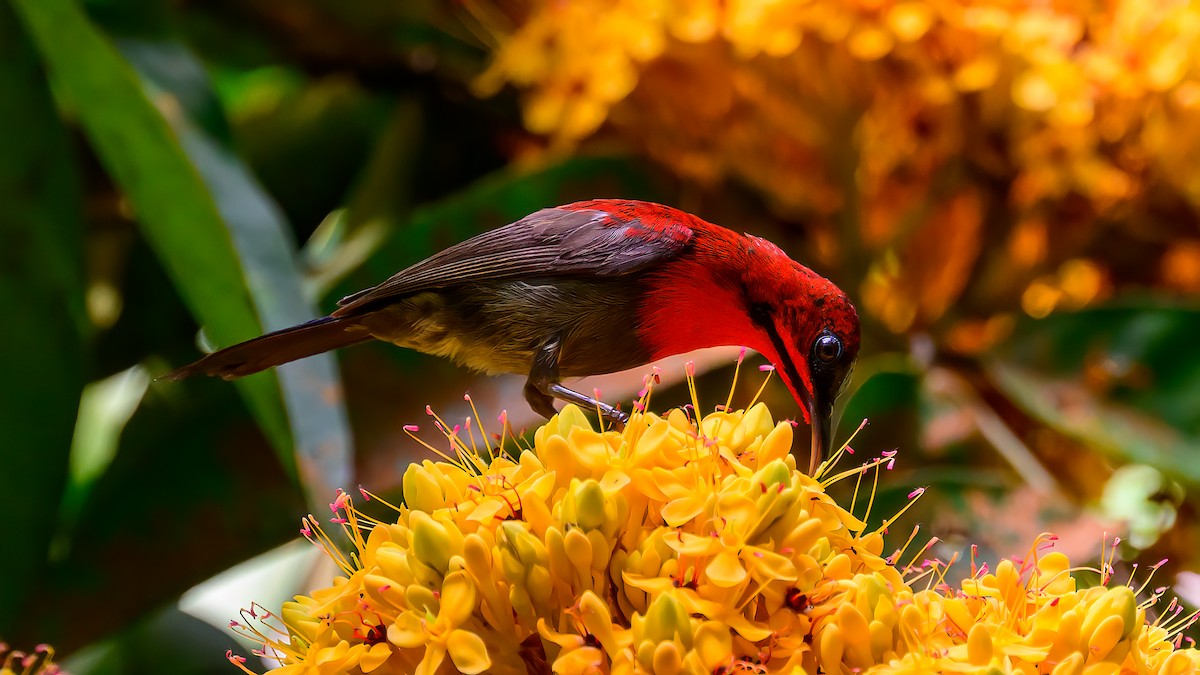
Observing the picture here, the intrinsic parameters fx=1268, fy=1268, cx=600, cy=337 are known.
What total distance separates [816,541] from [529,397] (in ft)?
0.70

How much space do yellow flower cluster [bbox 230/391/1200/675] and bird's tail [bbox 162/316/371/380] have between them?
127 mm

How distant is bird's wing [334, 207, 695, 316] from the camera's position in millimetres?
656

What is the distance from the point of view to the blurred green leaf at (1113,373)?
1090 millimetres

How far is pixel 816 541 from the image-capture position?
20.9 inches

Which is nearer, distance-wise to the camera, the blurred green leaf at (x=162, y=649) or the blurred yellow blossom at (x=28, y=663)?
the blurred yellow blossom at (x=28, y=663)

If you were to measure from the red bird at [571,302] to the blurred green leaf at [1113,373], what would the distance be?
530mm

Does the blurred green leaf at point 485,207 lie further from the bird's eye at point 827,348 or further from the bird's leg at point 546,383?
the bird's eye at point 827,348

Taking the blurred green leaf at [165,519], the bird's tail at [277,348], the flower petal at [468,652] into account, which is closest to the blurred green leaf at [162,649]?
the blurred green leaf at [165,519]

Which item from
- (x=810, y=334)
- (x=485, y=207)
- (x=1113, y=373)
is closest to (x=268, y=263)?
(x=485, y=207)

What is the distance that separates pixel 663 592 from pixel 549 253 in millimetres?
240

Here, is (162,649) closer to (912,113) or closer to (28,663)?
(28,663)

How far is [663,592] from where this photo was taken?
49 cm

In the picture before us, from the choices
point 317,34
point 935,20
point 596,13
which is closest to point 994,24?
point 935,20

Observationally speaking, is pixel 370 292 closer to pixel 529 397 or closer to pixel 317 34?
pixel 529 397
